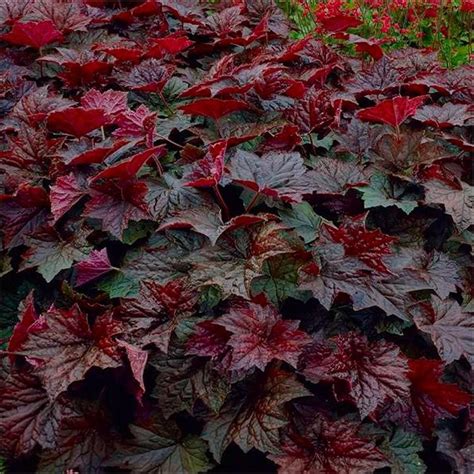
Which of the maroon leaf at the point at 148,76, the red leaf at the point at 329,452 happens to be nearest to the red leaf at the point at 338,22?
the maroon leaf at the point at 148,76

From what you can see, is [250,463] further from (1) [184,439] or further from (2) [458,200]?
(2) [458,200]

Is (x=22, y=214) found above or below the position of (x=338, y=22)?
below

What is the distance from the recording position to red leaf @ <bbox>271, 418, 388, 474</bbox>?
1594 millimetres

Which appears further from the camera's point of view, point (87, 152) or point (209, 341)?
point (87, 152)

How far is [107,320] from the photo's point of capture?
1.64m

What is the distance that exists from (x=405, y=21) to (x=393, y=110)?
6.13 ft

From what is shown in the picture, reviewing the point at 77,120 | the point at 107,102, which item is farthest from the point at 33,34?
the point at 77,120

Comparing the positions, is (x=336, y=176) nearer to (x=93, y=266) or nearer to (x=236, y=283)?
(x=236, y=283)

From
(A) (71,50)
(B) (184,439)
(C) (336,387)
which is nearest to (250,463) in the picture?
(B) (184,439)

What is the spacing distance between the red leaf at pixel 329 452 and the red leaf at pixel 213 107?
3.02ft

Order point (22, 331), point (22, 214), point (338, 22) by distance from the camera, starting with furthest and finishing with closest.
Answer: point (338, 22)
point (22, 214)
point (22, 331)

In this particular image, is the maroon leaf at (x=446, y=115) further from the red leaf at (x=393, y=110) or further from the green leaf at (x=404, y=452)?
the green leaf at (x=404, y=452)

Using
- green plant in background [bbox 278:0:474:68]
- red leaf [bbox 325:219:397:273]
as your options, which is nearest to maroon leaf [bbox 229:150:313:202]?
red leaf [bbox 325:219:397:273]

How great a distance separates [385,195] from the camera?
196 cm
